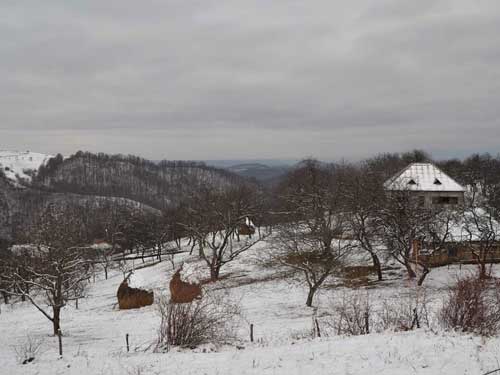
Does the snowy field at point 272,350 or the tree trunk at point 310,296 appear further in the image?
the tree trunk at point 310,296

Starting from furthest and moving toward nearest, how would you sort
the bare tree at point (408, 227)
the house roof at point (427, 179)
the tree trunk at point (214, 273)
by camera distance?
the house roof at point (427, 179) < the tree trunk at point (214, 273) < the bare tree at point (408, 227)

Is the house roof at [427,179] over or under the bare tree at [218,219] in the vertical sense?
over

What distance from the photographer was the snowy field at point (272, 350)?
40.3 ft

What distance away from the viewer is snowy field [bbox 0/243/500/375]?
12289 mm

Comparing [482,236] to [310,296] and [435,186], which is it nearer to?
[310,296]

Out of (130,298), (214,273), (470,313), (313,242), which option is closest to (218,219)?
(214,273)

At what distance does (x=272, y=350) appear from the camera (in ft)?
47.3

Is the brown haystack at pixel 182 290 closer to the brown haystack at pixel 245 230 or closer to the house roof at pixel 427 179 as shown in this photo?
the brown haystack at pixel 245 230

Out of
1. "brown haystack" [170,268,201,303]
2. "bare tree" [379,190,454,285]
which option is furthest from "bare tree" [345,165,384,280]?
"brown haystack" [170,268,201,303]

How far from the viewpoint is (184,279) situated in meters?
31.5

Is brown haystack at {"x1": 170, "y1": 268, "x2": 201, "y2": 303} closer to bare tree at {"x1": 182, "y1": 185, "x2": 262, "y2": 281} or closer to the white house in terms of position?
bare tree at {"x1": 182, "y1": 185, "x2": 262, "y2": 281}

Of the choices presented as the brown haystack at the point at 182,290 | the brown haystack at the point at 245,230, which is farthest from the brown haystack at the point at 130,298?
the brown haystack at the point at 245,230

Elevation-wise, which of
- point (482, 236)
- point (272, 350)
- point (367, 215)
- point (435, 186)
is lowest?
point (272, 350)

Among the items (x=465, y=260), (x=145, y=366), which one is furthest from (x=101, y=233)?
(x=145, y=366)
